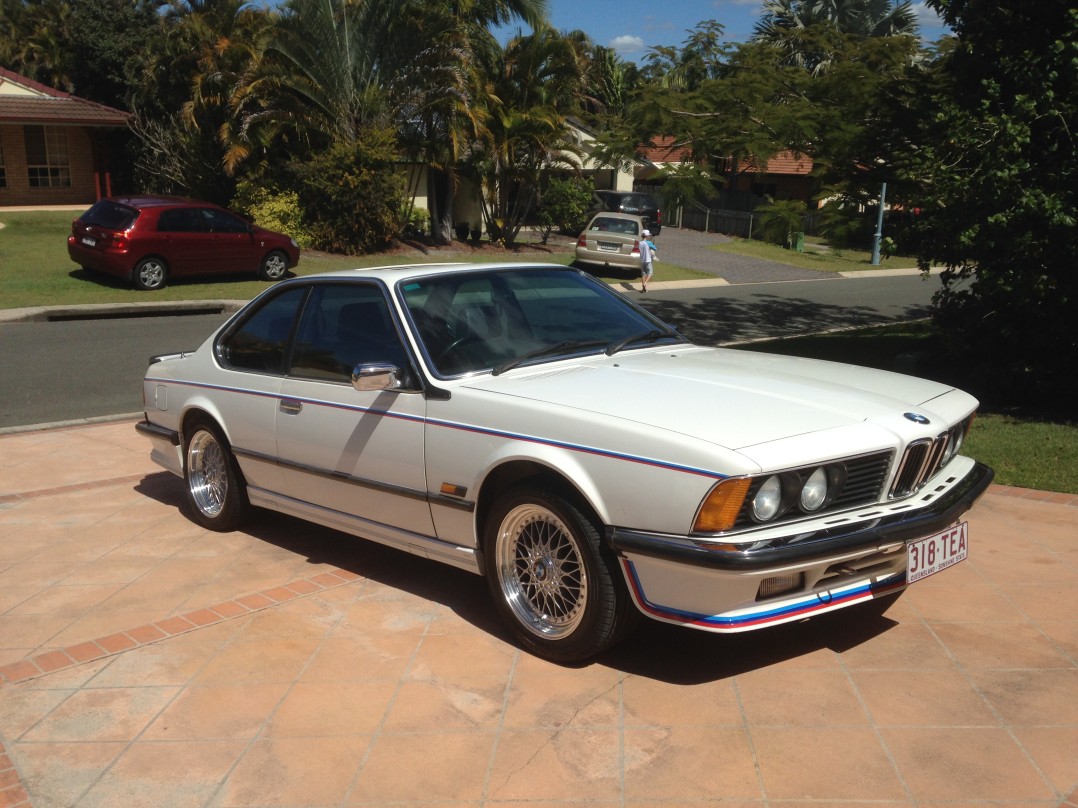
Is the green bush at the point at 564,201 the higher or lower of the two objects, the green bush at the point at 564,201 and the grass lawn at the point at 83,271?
the higher

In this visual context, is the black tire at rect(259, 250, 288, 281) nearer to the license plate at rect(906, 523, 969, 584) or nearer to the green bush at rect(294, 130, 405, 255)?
the green bush at rect(294, 130, 405, 255)

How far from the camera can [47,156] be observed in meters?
32.2

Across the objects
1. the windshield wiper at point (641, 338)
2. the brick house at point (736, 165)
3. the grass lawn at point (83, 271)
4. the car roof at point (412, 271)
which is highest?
the brick house at point (736, 165)

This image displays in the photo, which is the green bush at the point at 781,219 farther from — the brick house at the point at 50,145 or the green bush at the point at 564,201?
the brick house at the point at 50,145

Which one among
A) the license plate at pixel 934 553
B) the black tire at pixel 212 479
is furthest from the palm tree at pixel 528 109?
the license plate at pixel 934 553

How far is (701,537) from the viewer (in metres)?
3.88

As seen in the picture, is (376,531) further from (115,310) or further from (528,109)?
(528,109)

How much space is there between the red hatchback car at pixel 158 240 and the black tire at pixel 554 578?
16.8 metres

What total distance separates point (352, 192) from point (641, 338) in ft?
70.1

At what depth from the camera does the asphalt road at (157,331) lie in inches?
427

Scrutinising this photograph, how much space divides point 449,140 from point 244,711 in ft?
79.5

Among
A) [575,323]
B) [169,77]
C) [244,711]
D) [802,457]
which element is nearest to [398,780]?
[244,711]

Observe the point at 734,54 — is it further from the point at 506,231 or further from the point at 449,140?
the point at 506,231

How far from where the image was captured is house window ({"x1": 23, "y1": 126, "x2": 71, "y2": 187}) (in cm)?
3170
